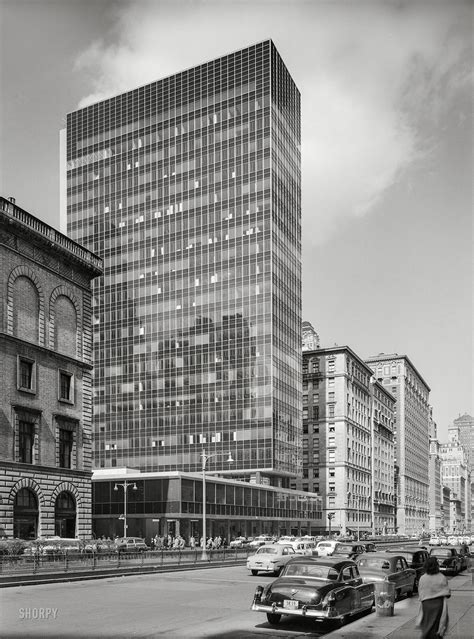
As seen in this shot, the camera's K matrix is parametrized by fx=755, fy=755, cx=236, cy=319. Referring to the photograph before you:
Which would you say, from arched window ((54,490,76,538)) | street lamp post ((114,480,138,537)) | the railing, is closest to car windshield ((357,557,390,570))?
the railing

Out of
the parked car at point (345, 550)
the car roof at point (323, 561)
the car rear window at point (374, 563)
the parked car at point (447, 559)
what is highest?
the car roof at point (323, 561)

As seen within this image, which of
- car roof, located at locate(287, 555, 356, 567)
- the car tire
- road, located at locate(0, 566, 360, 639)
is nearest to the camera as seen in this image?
road, located at locate(0, 566, 360, 639)

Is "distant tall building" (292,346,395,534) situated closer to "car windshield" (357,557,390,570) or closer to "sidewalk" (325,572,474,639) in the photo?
"car windshield" (357,557,390,570)

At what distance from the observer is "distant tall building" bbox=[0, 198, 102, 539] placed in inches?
1998

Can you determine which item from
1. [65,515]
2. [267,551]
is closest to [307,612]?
[267,551]

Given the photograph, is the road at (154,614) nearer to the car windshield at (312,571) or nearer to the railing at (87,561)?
the car windshield at (312,571)

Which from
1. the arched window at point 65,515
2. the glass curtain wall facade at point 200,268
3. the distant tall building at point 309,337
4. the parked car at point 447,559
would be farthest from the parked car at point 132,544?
the distant tall building at point 309,337

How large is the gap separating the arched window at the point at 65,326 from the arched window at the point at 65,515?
1083 centimetres

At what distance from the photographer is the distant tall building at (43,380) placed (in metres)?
50.8

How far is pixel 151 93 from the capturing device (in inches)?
5207

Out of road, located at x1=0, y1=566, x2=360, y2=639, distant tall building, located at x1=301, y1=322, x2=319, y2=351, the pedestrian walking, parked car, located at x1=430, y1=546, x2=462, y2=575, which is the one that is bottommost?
parked car, located at x1=430, y1=546, x2=462, y2=575

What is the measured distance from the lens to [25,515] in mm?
51312

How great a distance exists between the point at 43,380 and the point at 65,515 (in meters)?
10.1

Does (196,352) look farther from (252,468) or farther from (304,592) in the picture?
(304,592)
